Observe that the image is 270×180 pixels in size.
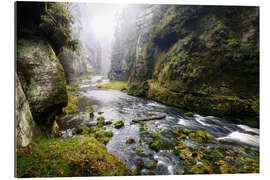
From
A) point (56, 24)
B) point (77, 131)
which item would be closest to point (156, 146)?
point (77, 131)

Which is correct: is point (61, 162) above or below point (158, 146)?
above

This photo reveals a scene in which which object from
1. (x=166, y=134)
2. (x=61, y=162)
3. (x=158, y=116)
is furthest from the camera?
(x=158, y=116)

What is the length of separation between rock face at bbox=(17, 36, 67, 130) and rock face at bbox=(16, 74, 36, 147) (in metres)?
0.51

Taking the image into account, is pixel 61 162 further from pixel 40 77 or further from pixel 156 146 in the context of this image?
pixel 156 146

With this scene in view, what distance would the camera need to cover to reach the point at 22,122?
339cm

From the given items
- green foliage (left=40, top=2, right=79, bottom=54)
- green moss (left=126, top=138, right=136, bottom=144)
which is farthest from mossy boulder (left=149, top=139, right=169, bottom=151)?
green foliage (left=40, top=2, right=79, bottom=54)

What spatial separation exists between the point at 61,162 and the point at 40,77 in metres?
3.55

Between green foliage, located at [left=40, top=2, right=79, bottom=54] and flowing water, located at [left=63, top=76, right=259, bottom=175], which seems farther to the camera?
green foliage, located at [left=40, top=2, right=79, bottom=54]

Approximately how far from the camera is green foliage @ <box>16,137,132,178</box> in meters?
2.85

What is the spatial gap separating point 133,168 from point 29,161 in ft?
11.1

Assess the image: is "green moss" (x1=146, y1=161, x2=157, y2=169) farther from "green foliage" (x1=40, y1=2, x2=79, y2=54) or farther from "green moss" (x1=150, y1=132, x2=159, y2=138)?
"green foliage" (x1=40, y1=2, x2=79, y2=54)

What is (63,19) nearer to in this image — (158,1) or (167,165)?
(158,1)

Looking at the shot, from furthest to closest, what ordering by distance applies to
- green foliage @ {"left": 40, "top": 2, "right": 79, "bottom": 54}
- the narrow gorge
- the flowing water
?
green foliage @ {"left": 40, "top": 2, "right": 79, "bottom": 54} → the flowing water → the narrow gorge

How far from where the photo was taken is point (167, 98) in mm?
12641
